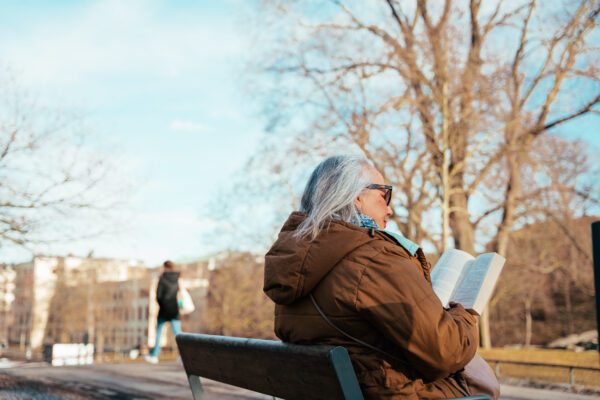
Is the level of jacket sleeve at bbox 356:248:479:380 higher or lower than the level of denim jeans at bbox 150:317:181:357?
higher

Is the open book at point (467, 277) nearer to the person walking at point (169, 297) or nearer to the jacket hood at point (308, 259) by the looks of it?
the jacket hood at point (308, 259)

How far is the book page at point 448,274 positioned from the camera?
3234 millimetres

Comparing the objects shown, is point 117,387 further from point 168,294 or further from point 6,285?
point 6,285

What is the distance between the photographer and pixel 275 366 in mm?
2807

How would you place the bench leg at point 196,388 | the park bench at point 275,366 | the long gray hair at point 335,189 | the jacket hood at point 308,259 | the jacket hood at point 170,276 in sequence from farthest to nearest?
the jacket hood at point 170,276, the bench leg at point 196,388, the long gray hair at point 335,189, the jacket hood at point 308,259, the park bench at point 275,366

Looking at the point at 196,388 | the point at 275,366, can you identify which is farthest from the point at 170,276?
the point at 275,366

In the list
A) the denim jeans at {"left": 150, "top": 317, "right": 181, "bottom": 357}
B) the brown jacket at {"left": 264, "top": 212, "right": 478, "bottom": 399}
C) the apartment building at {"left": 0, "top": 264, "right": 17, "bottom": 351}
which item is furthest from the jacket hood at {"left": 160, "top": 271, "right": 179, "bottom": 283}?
the brown jacket at {"left": 264, "top": 212, "right": 478, "bottom": 399}

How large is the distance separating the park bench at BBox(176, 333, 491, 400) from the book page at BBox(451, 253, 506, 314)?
0.44m

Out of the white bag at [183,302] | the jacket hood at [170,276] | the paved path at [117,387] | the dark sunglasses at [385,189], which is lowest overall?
the paved path at [117,387]

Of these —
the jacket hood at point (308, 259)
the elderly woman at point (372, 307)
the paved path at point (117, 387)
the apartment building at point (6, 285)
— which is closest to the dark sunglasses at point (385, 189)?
the elderly woman at point (372, 307)

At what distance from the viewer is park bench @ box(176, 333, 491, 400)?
7.68ft

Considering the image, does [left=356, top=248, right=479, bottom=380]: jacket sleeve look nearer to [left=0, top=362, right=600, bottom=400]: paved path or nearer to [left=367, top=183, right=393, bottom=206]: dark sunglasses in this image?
[left=367, top=183, right=393, bottom=206]: dark sunglasses

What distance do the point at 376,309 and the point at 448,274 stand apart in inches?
38.9

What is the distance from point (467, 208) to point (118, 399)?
14.8 m
